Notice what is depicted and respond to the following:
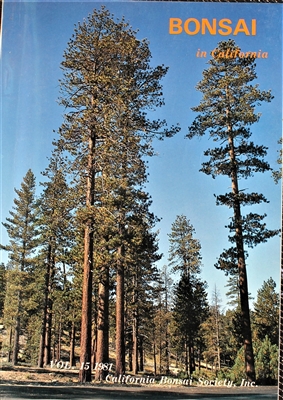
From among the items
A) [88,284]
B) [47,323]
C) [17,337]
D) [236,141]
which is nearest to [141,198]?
[88,284]

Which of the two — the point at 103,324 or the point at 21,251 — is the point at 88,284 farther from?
the point at 21,251

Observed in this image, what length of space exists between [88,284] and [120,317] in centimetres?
41

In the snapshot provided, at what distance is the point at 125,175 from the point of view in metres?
3.76

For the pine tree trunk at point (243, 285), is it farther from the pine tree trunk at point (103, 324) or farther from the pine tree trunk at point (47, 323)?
the pine tree trunk at point (47, 323)

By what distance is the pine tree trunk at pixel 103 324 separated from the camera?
342 cm

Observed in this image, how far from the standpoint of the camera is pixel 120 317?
11.7ft

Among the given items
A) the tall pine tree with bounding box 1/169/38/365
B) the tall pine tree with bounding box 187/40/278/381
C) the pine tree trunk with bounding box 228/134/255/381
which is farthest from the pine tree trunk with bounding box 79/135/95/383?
the pine tree trunk with bounding box 228/134/255/381

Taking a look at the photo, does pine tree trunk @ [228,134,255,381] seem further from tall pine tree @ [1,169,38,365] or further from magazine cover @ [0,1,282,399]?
tall pine tree @ [1,169,38,365]

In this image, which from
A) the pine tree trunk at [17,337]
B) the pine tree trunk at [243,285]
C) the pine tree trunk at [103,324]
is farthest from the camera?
the pine tree trunk at [243,285]

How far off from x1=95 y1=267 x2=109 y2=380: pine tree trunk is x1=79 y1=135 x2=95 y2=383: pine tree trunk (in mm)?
77

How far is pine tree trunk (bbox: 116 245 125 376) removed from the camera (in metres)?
3.44

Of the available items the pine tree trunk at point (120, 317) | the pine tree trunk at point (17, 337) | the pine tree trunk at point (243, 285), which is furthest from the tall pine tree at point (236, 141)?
the pine tree trunk at point (17, 337)

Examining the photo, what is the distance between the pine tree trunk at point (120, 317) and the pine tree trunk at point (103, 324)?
0.33 feet

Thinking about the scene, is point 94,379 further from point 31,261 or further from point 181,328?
point 31,261
